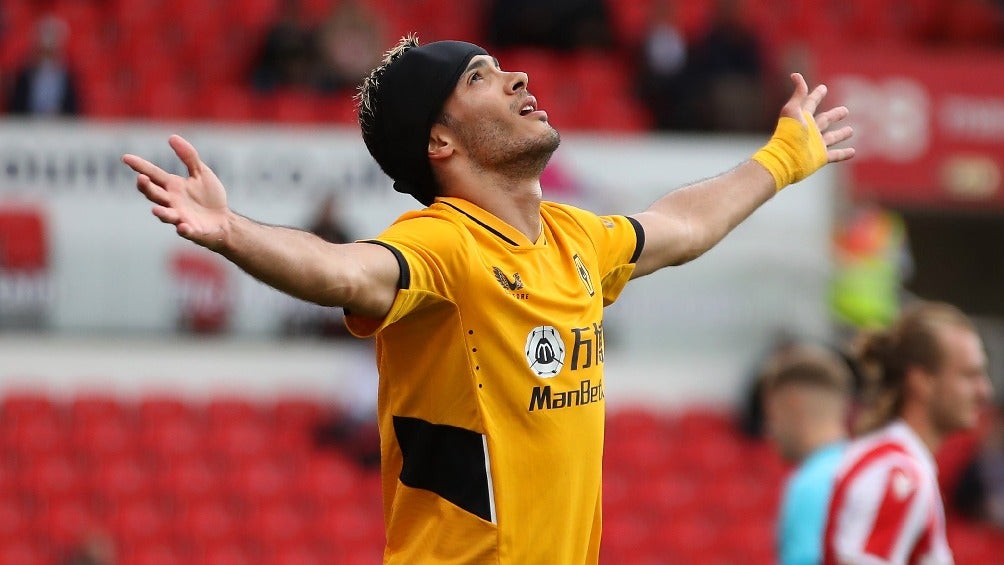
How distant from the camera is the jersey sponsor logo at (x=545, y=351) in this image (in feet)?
11.6

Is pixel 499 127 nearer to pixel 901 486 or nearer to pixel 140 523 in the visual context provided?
pixel 901 486

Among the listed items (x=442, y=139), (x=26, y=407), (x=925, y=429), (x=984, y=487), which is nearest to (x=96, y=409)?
(x=26, y=407)

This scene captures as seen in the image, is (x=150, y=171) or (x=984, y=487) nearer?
(x=150, y=171)

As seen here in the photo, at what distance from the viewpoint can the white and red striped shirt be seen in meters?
4.57

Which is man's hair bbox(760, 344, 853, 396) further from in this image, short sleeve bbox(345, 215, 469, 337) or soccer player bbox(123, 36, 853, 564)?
short sleeve bbox(345, 215, 469, 337)

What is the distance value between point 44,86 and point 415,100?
25.7 ft

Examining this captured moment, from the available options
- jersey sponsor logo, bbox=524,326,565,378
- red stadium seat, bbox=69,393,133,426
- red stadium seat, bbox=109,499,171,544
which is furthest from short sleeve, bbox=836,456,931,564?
red stadium seat, bbox=69,393,133,426

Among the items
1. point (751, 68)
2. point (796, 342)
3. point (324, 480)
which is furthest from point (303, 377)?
point (751, 68)

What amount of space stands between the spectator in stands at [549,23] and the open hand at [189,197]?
926 cm

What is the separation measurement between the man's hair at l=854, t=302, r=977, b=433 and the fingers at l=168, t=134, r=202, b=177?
2.61 m

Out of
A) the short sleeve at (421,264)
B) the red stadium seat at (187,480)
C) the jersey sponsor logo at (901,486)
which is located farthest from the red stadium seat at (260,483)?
the short sleeve at (421,264)

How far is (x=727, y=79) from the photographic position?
11.9 m

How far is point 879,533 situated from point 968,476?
23.2 ft

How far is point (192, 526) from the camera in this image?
9.95 meters
